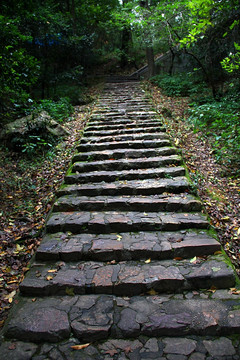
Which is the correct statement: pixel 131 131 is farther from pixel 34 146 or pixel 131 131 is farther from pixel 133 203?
pixel 133 203

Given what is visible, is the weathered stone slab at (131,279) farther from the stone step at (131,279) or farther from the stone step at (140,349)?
the stone step at (140,349)

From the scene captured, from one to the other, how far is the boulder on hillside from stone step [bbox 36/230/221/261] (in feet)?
12.7

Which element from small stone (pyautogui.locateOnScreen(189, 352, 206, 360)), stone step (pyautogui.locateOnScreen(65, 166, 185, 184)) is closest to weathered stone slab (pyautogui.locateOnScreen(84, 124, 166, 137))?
stone step (pyautogui.locateOnScreen(65, 166, 185, 184))

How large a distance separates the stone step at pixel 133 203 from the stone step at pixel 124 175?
2.04 feet

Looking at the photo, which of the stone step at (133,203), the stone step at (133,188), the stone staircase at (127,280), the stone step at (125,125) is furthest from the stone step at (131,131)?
the stone step at (133,203)

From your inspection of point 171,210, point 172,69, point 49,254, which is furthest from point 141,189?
point 172,69

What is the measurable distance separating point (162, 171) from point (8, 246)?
119 inches

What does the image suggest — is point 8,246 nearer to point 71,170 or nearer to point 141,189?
point 71,170

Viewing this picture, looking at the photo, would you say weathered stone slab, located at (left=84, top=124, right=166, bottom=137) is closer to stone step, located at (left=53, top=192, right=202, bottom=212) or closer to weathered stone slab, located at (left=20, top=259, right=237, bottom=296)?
stone step, located at (left=53, top=192, right=202, bottom=212)

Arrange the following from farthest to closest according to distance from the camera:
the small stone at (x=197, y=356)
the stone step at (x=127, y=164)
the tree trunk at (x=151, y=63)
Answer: the tree trunk at (x=151, y=63), the stone step at (x=127, y=164), the small stone at (x=197, y=356)

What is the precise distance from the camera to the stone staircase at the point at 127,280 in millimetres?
2242

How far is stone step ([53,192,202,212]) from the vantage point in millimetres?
3797

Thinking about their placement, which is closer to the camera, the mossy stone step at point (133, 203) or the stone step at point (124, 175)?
the mossy stone step at point (133, 203)

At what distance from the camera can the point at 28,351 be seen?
220 cm
